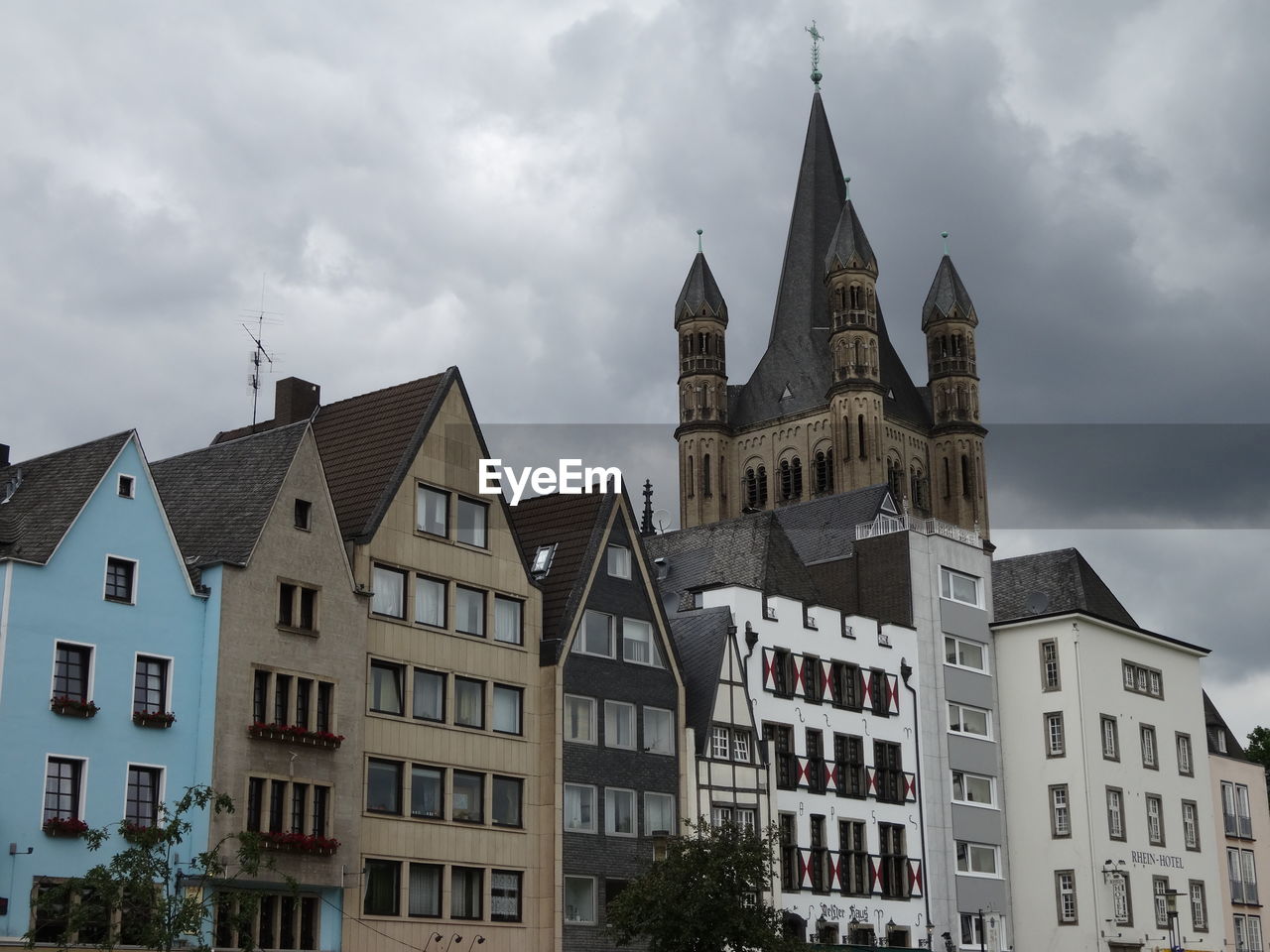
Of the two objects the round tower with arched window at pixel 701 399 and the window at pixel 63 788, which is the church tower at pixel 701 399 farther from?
the window at pixel 63 788

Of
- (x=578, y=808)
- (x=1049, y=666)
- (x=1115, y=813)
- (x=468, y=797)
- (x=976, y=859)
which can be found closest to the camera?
(x=468, y=797)

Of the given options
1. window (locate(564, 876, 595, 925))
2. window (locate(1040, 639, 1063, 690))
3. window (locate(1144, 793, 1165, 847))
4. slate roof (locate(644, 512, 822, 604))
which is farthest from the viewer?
window (locate(1144, 793, 1165, 847))

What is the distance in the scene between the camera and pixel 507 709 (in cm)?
5597

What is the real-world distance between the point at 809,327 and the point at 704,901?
409ft

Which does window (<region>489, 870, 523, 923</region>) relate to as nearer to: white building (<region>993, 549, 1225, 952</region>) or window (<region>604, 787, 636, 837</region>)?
window (<region>604, 787, 636, 837</region>)

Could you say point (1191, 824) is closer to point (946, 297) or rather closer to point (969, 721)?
point (969, 721)

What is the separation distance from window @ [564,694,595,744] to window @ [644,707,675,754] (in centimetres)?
222

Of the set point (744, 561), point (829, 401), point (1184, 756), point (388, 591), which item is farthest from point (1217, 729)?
point (829, 401)

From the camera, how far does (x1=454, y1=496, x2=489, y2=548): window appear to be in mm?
55719

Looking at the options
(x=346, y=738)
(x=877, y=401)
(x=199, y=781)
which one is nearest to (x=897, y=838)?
(x=346, y=738)

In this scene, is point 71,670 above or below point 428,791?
above

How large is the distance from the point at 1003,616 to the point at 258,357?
30731 mm

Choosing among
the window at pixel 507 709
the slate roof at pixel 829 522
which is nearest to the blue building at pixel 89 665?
the window at pixel 507 709

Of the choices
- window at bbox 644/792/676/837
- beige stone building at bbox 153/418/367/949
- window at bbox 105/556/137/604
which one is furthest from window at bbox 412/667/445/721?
window at bbox 105/556/137/604
